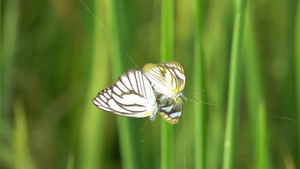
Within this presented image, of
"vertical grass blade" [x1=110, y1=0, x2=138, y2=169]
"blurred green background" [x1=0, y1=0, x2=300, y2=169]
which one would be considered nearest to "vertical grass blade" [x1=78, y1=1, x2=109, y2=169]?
"blurred green background" [x1=0, y1=0, x2=300, y2=169]

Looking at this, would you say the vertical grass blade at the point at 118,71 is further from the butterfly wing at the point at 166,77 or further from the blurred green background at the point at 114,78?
the butterfly wing at the point at 166,77
